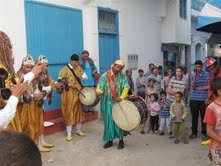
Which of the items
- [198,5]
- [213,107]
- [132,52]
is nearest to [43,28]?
[132,52]

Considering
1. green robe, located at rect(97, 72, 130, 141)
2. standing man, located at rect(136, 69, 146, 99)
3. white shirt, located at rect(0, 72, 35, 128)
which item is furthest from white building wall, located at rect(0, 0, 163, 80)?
white shirt, located at rect(0, 72, 35, 128)

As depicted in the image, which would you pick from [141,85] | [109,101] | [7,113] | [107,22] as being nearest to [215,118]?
[7,113]

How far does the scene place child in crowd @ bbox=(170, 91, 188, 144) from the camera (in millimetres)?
7107

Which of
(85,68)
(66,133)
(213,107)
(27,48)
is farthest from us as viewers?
(85,68)

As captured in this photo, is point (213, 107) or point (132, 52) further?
point (132, 52)

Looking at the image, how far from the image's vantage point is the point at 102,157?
20.4 ft

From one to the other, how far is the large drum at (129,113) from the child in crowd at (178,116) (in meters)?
0.85

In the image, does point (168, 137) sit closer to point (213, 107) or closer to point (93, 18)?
point (93, 18)

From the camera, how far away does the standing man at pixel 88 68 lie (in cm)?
838

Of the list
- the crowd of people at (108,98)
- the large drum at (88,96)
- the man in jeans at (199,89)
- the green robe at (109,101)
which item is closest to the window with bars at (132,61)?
the crowd of people at (108,98)

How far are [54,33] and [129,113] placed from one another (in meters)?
2.78

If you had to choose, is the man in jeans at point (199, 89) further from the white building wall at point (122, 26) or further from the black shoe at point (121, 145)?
the white building wall at point (122, 26)

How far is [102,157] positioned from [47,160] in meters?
0.88

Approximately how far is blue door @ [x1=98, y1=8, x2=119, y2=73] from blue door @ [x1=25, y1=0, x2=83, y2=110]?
37.1 inches
